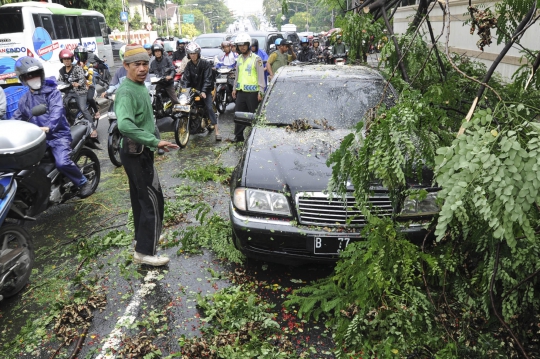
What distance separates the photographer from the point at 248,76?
930 centimetres

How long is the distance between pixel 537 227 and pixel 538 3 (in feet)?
4.28

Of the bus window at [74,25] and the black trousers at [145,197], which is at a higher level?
the black trousers at [145,197]

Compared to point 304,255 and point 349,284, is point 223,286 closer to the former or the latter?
point 304,255

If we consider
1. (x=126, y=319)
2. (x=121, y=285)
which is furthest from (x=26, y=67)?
(x=126, y=319)

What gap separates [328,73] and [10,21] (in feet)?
63.6

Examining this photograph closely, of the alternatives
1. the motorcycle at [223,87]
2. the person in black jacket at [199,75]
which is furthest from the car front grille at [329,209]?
the motorcycle at [223,87]

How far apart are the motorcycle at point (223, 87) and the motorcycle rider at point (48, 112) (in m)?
7.34

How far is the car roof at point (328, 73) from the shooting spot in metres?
6.02

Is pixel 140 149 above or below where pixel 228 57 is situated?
above

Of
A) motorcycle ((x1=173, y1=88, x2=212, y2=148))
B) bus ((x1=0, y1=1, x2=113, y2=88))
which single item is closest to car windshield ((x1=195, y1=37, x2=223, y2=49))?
bus ((x1=0, y1=1, x2=113, y2=88))

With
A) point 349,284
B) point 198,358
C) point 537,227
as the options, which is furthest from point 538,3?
point 198,358

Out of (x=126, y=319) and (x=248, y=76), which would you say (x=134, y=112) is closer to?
(x=126, y=319)

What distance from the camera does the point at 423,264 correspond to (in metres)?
3.70

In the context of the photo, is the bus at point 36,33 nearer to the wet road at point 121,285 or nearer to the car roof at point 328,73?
the wet road at point 121,285
